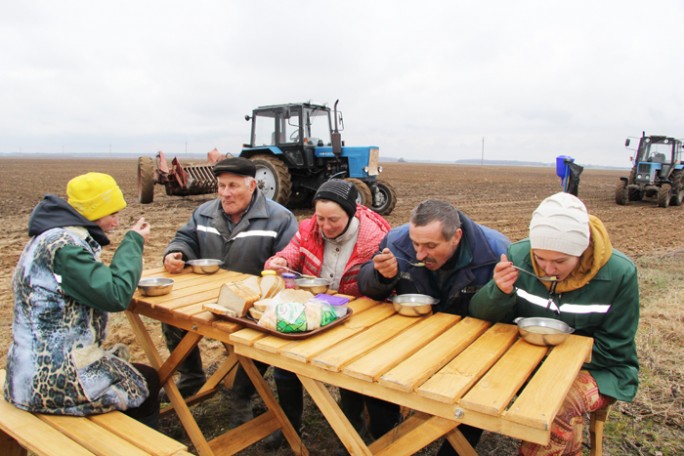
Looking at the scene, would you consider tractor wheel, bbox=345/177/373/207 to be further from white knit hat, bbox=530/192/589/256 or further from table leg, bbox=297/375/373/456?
table leg, bbox=297/375/373/456

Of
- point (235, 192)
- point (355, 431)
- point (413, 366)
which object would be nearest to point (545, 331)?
point (413, 366)

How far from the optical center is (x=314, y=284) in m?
2.68

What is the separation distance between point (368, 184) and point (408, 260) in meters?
8.77

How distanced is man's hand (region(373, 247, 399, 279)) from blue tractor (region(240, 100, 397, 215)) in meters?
7.91

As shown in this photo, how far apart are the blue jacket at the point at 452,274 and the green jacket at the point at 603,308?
250mm

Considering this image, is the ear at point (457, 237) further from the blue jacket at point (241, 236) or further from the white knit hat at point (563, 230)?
the blue jacket at point (241, 236)

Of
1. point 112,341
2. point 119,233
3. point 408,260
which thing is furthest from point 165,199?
point 408,260

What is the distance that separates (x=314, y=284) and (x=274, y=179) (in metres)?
7.96

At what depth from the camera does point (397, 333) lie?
2.14m

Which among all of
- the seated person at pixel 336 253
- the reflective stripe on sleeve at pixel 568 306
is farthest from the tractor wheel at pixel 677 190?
the reflective stripe on sleeve at pixel 568 306

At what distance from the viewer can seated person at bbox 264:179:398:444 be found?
2.78 meters

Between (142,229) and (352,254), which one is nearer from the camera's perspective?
(142,229)

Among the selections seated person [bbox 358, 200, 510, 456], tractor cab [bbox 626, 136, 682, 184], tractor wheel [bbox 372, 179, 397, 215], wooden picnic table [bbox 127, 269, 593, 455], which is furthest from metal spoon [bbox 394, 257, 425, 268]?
tractor cab [bbox 626, 136, 682, 184]

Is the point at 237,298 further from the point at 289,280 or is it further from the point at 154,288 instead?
the point at 154,288
